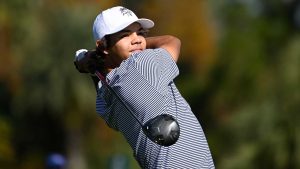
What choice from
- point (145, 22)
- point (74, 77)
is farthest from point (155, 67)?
point (74, 77)

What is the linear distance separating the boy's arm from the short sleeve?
213mm

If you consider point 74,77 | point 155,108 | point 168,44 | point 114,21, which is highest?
point 114,21

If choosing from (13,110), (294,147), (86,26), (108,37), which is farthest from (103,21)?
(13,110)

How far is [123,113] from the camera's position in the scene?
659 cm

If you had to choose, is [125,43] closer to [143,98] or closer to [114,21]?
[114,21]

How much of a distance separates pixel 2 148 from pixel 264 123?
7100 millimetres

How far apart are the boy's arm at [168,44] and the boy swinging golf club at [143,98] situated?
0.11 ft

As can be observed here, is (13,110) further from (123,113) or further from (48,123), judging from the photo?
(123,113)

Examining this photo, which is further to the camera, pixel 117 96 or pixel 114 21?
pixel 114 21

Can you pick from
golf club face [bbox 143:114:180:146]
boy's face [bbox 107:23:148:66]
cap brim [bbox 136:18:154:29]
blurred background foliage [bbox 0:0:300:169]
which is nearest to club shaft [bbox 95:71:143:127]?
boy's face [bbox 107:23:148:66]

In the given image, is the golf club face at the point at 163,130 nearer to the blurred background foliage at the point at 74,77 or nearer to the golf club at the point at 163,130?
the golf club at the point at 163,130

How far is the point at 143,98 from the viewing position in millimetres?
6445

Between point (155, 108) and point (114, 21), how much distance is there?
57cm

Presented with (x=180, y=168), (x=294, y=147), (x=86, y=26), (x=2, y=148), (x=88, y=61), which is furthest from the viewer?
(x=86, y=26)
